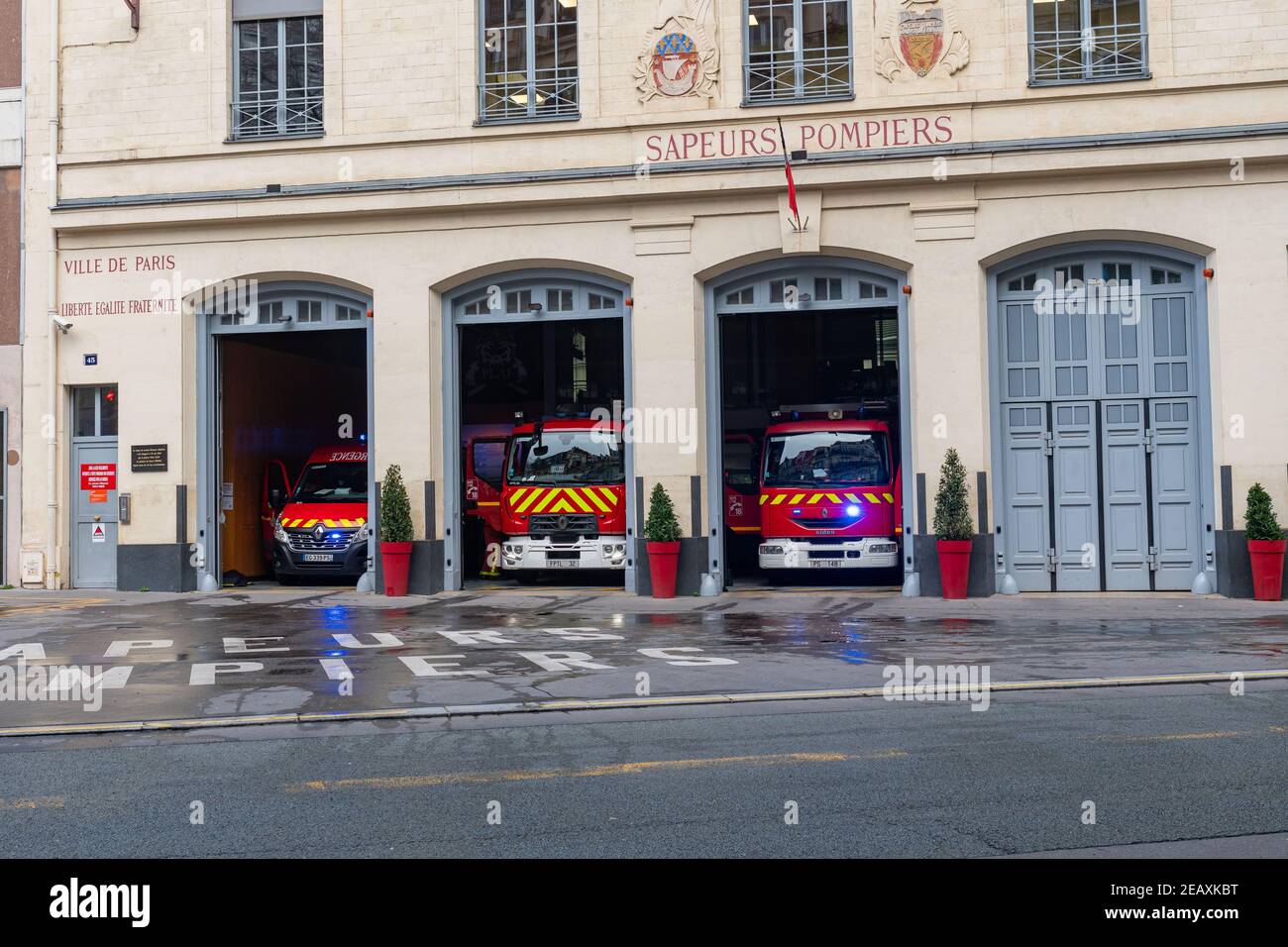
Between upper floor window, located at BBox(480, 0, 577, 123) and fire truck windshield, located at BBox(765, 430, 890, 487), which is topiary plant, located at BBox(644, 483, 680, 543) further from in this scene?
upper floor window, located at BBox(480, 0, 577, 123)

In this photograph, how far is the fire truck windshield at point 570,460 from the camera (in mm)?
20156

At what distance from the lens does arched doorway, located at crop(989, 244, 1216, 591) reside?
59.2 feet

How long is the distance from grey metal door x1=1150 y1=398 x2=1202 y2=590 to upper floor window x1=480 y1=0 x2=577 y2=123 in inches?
382

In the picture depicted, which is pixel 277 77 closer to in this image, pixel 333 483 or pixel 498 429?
pixel 333 483

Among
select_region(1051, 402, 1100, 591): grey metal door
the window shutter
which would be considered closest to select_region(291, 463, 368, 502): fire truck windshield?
the window shutter

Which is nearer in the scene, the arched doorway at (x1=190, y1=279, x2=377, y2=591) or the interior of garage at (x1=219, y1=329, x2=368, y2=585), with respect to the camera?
the arched doorway at (x1=190, y1=279, x2=377, y2=591)

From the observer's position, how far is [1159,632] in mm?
13523

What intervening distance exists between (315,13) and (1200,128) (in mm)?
13105

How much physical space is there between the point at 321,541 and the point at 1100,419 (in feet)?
39.6

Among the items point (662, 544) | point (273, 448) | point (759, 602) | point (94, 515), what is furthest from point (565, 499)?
point (94, 515)

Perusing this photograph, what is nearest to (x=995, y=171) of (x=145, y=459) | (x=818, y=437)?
(x=818, y=437)

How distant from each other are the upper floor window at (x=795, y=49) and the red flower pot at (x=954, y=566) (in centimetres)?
671

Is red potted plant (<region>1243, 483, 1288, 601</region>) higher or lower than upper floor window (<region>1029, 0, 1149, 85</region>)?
lower

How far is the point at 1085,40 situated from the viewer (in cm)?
1816
